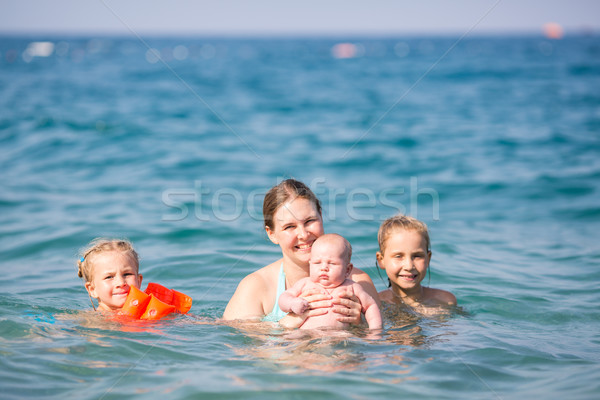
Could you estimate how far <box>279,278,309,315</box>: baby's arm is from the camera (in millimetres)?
4703

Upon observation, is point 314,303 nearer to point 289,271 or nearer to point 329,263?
point 329,263

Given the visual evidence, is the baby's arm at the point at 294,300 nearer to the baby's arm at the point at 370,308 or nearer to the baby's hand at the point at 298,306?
the baby's hand at the point at 298,306

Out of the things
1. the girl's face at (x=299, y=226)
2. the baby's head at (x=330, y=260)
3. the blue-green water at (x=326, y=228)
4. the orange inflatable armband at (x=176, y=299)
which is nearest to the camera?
the blue-green water at (x=326, y=228)

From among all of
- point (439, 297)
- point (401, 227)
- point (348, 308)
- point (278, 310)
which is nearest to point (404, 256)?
point (401, 227)

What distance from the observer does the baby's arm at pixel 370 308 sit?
4.85 m

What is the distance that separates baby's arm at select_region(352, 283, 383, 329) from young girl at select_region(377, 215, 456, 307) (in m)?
0.82

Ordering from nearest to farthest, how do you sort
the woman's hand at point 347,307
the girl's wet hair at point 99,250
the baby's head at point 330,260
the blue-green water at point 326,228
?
1. the blue-green water at point 326,228
2. the baby's head at point 330,260
3. the woman's hand at point 347,307
4. the girl's wet hair at point 99,250

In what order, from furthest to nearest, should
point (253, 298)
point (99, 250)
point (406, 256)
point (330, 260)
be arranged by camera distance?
point (406, 256) < point (99, 250) < point (253, 298) < point (330, 260)

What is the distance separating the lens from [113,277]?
525 centimetres

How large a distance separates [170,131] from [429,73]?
25015 millimetres

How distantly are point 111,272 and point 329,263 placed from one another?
6.24 ft

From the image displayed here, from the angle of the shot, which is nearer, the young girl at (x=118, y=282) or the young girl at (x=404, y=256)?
the young girl at (x=118, y=282)

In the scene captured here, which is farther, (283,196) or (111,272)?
(111,272)

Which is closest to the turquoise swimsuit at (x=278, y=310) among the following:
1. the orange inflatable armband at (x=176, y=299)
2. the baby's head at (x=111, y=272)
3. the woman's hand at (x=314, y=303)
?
the woman's hand at (x=314, y=303)
